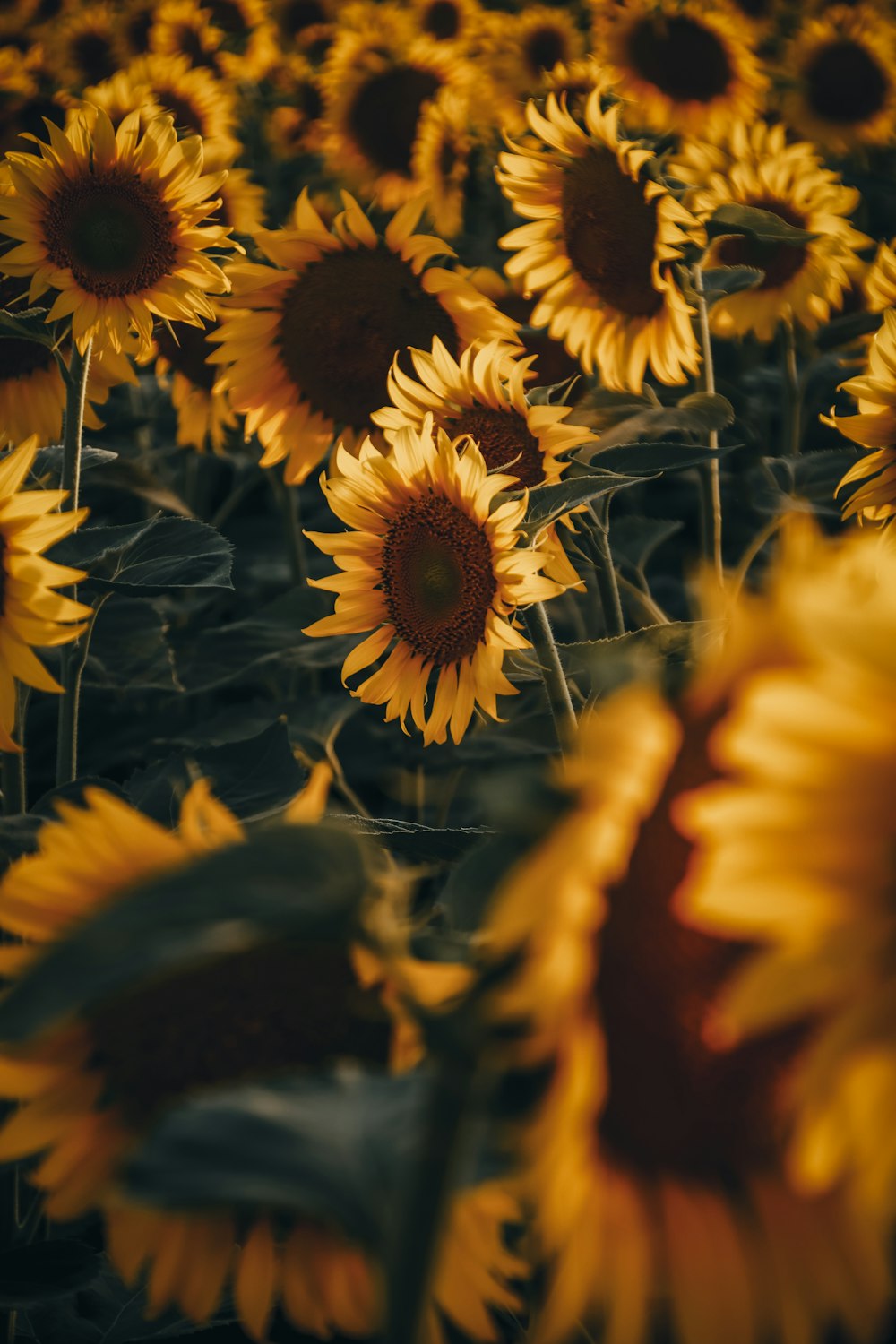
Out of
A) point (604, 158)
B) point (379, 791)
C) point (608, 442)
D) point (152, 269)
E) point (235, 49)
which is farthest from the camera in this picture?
point (235, 49)

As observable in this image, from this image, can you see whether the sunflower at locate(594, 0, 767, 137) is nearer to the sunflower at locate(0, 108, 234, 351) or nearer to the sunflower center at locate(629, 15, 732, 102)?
the sunflower center at locate(629, 15, 732, 102)

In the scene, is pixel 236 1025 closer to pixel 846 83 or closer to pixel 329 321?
pixel 329 321

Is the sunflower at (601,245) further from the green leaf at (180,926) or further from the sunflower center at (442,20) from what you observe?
the sunflower center at (442,20)

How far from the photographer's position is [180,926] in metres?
0.39

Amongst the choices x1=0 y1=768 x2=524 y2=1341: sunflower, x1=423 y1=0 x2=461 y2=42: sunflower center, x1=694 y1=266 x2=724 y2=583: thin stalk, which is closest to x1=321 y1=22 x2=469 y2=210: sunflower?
x1=423 y1=0 x2=461 y2=42: sunflower center

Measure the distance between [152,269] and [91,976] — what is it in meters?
1.29

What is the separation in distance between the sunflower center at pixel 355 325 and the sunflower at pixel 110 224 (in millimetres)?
236

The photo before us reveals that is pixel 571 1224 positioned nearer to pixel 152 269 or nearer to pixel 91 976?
pixel 91 976

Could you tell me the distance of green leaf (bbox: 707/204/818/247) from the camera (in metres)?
1.50

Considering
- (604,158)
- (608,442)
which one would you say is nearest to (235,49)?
(604,158)

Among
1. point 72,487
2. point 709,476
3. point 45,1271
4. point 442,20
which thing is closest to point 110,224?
point 72,487

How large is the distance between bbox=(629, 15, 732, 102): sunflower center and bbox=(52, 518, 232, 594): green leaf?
230cm

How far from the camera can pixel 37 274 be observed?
1.44 meters

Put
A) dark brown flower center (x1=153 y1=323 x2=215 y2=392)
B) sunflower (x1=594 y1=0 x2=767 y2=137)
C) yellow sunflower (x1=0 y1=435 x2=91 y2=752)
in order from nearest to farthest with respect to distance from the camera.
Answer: yellow sunflower (x1=0 y1=435 x2=91 y2=752) → dark brown flower center (x1=153 y1=323 x2=215 y2=392) → sunflower (x1=594 y1=0 x2=767 y2=137)
